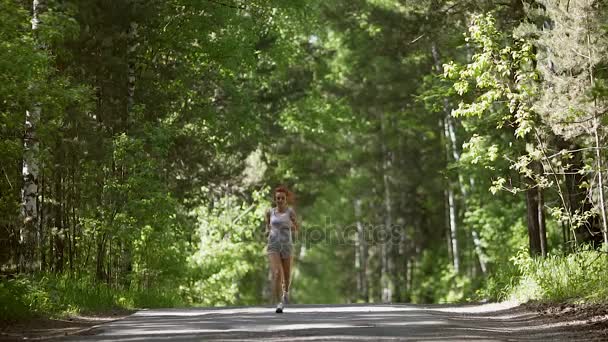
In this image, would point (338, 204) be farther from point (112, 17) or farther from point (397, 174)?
point (112, 17)

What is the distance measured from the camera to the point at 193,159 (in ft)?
94.3

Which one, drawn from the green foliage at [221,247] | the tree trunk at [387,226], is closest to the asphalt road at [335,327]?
the green foliage at [221,247]

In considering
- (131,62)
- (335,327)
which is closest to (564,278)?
(335,327)

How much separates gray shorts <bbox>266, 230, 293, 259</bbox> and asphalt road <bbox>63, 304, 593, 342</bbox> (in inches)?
41.6

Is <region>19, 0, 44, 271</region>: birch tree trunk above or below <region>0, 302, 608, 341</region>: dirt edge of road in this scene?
above

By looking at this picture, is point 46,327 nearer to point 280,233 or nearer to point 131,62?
point 280,233

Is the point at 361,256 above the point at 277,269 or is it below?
above

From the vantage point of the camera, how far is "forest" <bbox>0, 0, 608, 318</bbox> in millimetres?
15625

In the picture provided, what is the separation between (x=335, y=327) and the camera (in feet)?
39.1

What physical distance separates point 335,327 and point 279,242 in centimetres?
447

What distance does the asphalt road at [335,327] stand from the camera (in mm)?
10875

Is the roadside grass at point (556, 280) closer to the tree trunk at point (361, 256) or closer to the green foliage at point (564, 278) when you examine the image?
the green foliage at point (564, 278)

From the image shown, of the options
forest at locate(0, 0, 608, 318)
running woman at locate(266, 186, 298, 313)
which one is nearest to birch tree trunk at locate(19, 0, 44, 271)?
forest at locate(0, 0, 608, 318)

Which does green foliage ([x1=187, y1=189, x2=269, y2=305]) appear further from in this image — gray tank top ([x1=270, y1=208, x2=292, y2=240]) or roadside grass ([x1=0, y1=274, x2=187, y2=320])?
gray tank top ([x1=270, y1=208, x2=292, y2=240])
